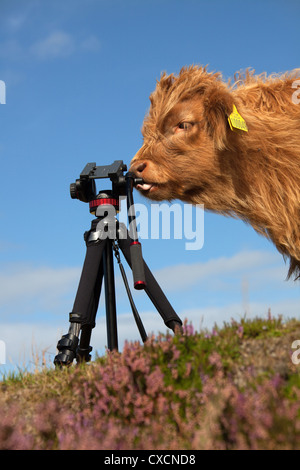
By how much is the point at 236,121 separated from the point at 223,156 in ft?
1.68

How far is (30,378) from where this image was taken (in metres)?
6.12

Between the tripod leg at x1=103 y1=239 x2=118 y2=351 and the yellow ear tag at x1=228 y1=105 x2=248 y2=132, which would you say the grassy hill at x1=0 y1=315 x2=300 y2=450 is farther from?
the yellow ear tag at x1=228 y1=105 x2=248 y2=132

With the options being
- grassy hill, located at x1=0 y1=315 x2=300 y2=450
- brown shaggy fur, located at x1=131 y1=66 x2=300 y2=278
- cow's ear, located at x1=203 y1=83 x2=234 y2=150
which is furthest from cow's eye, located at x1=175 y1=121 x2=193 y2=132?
grassy hill, located at x1=0 y1=315 x2=300 y2=450

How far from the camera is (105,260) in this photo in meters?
6.32

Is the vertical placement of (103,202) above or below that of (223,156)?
below

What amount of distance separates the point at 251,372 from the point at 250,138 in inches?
156

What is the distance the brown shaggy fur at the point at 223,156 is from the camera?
7.18m

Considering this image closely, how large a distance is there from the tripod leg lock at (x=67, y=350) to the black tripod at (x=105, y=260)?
5 cm

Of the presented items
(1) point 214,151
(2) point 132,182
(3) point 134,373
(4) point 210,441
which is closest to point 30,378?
(3) point 134,373

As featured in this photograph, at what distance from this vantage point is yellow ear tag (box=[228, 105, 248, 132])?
6957 millimetres

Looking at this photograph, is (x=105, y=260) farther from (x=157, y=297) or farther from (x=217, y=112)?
(x=217, y=112)

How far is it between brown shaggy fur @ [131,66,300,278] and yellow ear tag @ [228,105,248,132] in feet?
0.36

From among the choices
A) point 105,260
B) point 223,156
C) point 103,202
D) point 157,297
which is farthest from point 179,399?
point 223,156
